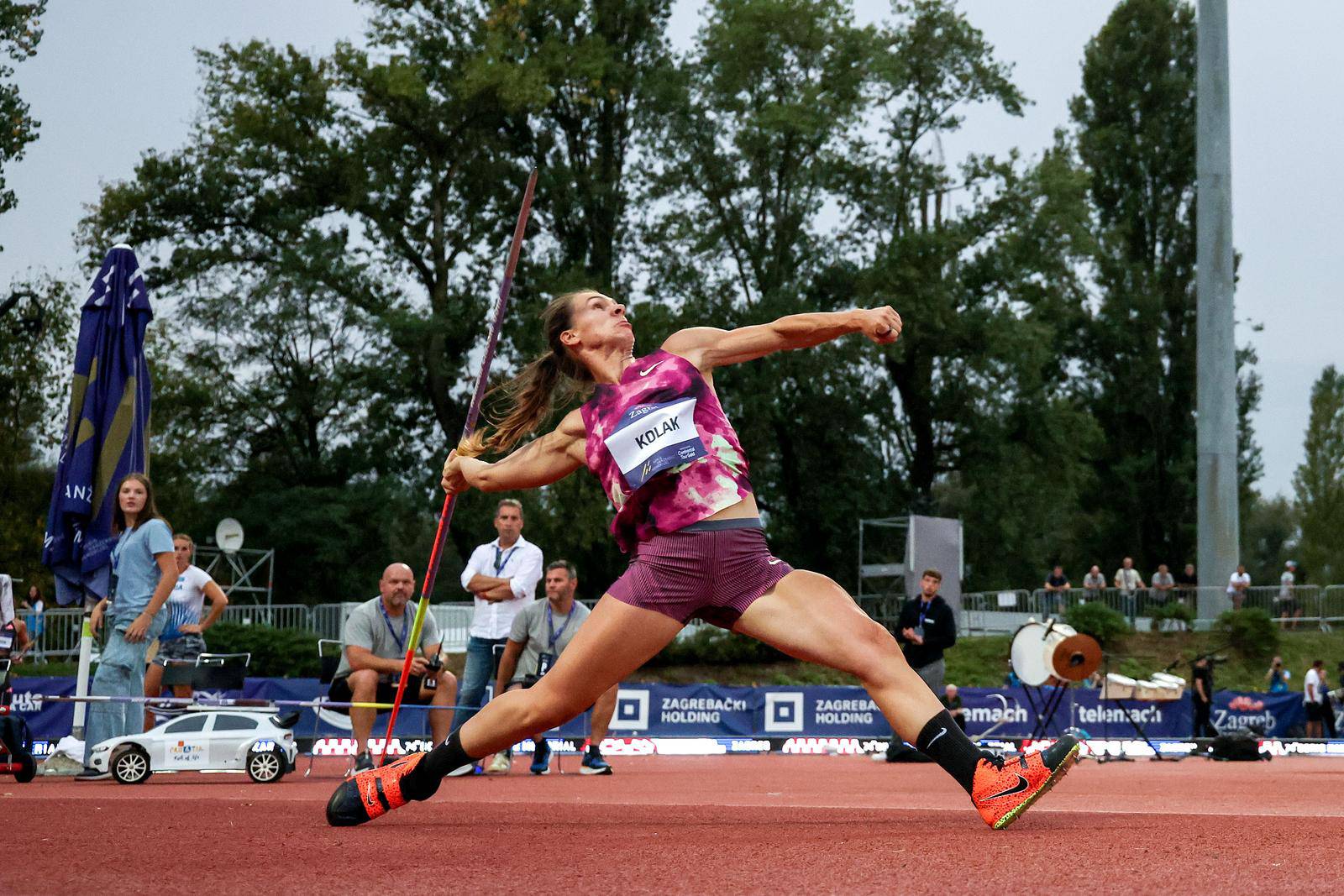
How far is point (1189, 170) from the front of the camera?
168ft

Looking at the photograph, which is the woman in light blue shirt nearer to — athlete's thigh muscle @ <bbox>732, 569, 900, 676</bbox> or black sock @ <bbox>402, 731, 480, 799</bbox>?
black sock @ <bbox>402, 731, 480, 799</bbox>

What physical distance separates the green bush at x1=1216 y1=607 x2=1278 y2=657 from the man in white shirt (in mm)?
22917

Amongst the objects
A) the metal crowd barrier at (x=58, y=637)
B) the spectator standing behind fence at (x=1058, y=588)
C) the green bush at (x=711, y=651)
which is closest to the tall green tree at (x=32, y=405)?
the metal crowd barrier at (x=58, y=637)

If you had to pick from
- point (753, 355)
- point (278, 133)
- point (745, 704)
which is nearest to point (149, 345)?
point (278, 133)

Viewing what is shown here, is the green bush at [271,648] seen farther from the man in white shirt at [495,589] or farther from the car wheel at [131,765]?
the car wheel at [131,765]

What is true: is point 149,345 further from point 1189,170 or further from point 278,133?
point 1189,170

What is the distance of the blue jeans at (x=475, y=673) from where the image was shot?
11.8 metres

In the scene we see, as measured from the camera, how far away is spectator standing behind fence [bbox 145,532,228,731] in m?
12.9

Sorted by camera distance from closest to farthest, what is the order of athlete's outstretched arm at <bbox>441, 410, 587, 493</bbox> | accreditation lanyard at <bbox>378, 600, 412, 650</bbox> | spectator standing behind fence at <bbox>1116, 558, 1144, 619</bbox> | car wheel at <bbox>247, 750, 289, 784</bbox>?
athlete's outstretched arm at <bbox>441, 410, 587, 493</bbox> → accreditation lanyard at <bbox>378, 600, 412, 650</bbox> → car wheel at <bbox>247, 750, 289, 784</bbox> → spectator standing behind fence at <bbox>1116, 558, 1144, 619</bbox>

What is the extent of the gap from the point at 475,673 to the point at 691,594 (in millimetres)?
7167

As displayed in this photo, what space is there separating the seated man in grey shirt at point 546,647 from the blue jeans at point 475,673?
0.38 ft

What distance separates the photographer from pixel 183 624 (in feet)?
43.4

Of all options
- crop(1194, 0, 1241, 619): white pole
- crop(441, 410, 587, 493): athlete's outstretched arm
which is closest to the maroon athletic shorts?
crop(441, 410, 587, 493): athlete's outstretched arm

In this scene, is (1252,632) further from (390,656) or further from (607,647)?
(607,647)
